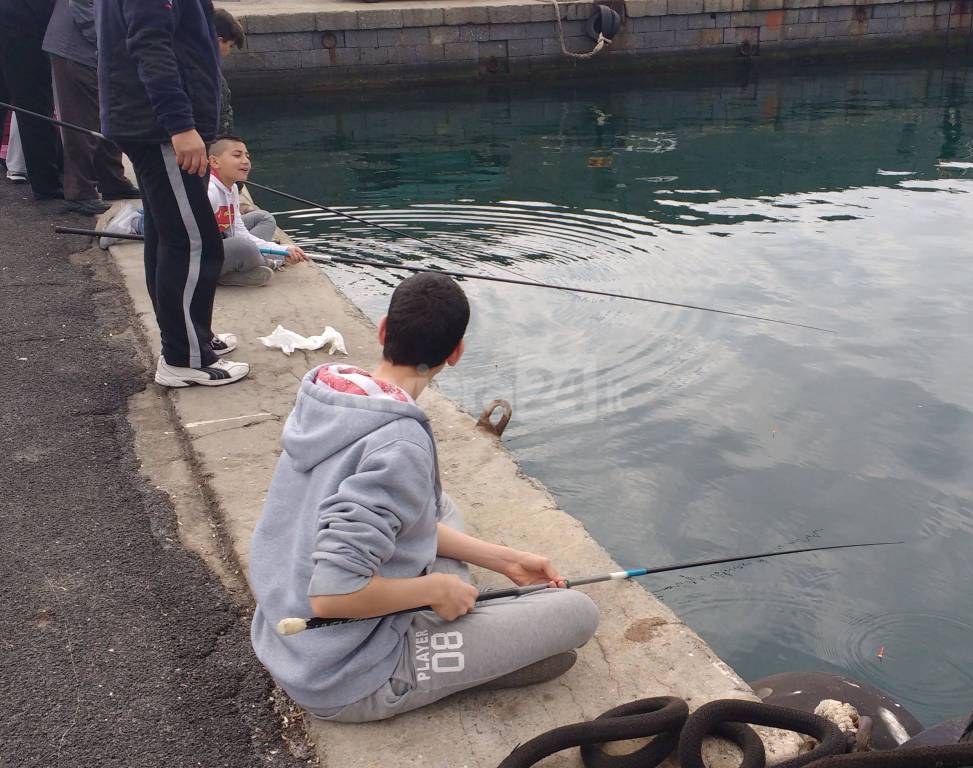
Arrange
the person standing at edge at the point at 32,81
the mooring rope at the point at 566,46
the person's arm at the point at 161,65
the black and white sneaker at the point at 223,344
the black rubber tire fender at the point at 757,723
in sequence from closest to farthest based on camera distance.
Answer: the black rubber tire fender at the point at 757,723
the person's arm at the point at 161,65
the black and white sneaker at the point at 223,344
the person standing at edge at the point at 32,81
the mooring rope at the point at 566,46

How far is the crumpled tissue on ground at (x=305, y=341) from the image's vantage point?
178 inches

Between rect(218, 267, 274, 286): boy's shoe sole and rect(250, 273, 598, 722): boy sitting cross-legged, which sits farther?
rect(218, 267, 274, 286): boy's shoe sole

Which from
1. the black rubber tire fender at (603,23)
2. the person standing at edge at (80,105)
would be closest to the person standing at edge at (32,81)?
the person standing at edge at (80,105)

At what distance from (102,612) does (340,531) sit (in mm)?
1086

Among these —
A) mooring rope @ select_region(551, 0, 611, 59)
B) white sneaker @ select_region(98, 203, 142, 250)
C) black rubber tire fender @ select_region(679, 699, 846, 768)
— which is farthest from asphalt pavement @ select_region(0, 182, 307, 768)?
mooring rope @ select_region(551, 0, 611, 59)

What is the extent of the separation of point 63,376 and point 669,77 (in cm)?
1463

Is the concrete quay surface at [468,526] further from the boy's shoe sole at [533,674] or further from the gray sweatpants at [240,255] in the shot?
the gray sweatpants at [240,255]

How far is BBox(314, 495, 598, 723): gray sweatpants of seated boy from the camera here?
7.34 ft

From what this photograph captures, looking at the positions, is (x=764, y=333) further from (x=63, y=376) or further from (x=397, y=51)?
(x=397, y=51)

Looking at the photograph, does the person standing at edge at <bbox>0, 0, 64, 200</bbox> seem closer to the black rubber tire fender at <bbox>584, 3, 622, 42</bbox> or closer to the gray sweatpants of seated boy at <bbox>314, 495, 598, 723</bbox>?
the gray sweatpants of seated boy at <bbox>314, 495, 598, 723</bbox>

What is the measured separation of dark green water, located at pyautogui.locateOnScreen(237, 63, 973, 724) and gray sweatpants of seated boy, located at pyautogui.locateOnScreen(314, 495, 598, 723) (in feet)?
4.70

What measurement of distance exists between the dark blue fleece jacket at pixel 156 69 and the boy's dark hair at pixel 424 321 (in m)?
1.81

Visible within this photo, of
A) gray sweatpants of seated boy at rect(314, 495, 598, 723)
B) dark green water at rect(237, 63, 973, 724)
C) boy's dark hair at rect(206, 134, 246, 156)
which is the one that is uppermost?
boy's dark hair at rect(206, 134, 246, 156)

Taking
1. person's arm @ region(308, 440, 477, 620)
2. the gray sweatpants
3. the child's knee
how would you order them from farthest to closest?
1. the gray sweatpants
2. the child's knee
3. person's arm @ region(308, 440, 477, 620)
